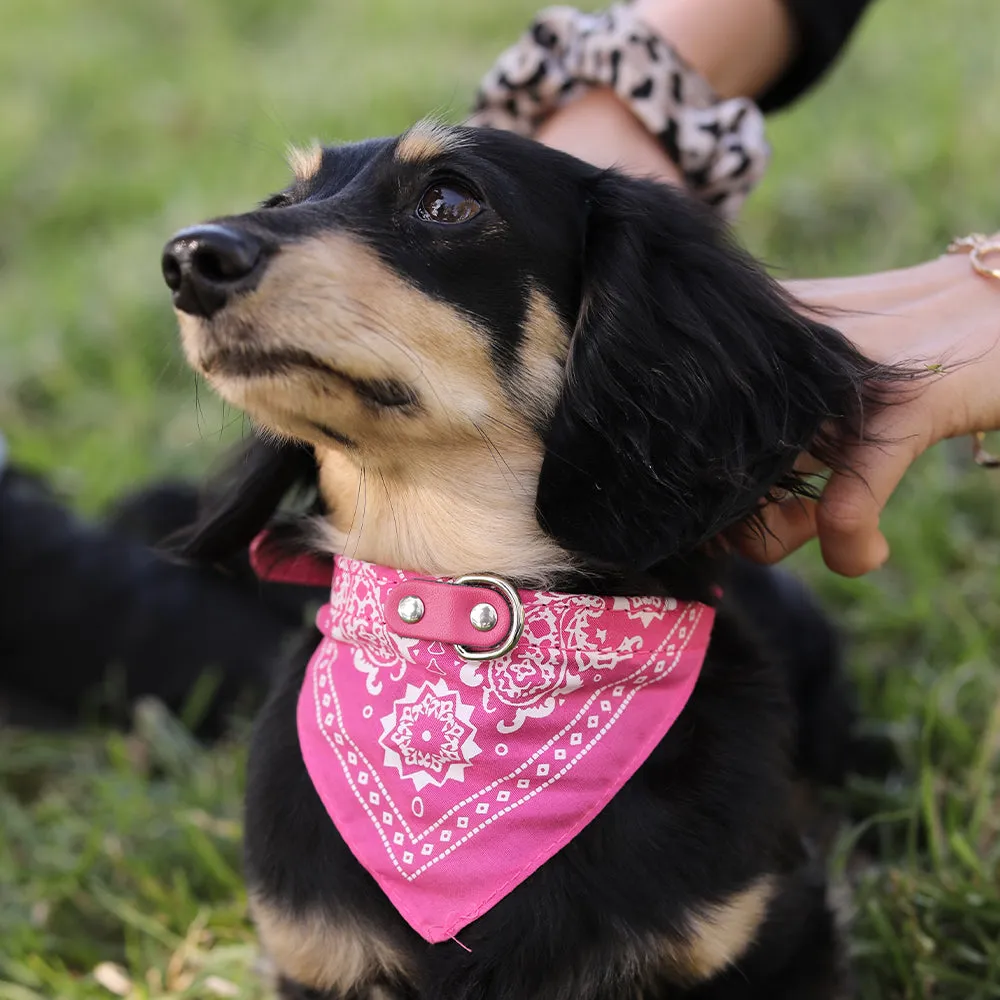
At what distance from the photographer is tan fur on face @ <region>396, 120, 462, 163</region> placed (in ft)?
6.25

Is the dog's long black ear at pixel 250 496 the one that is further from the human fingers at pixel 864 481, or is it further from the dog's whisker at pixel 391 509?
the human fingers at pixel 864 481

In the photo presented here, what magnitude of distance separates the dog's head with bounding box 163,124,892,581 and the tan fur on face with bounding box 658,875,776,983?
0.55 m

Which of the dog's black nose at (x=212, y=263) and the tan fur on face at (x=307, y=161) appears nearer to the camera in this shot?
the dog's black nose at (x=212, y=263)

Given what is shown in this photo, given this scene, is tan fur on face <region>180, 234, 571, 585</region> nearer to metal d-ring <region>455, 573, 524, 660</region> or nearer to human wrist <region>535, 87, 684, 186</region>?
metal d-ring <region>455, 573, 524, 660</region>

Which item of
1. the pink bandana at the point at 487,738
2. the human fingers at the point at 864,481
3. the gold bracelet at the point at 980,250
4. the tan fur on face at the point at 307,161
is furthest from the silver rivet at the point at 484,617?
the gold bracelet at the point at 980,250

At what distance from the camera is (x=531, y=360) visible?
190 cm

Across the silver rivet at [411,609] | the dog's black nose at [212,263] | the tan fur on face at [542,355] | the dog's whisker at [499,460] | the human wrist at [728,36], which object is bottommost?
the silver rivet at [411,609]

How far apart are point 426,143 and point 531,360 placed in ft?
1.27

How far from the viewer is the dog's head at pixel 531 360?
5.64 ft

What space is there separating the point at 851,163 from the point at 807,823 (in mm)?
3418

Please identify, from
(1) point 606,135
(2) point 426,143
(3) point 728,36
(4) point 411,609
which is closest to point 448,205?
(2) point 426,143

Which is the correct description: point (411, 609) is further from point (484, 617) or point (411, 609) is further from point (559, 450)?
point (559, 450)

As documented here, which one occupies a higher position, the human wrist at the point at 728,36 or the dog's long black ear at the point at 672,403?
the human wrist at the point at 728,36

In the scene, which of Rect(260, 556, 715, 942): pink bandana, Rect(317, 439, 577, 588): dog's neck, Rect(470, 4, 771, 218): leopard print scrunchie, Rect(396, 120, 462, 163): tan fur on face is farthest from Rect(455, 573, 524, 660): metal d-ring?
Rect(470, 4, 771, 218): leopard print scrunchie
